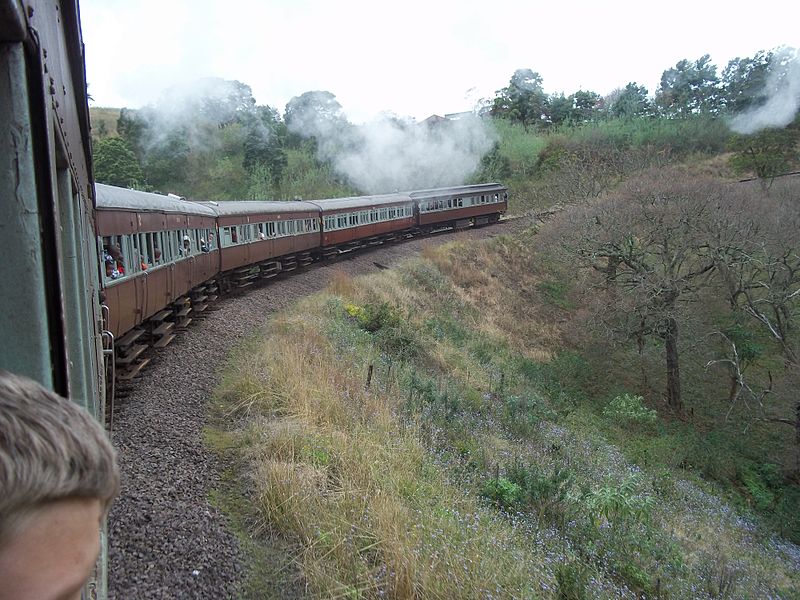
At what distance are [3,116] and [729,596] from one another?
6.71 m

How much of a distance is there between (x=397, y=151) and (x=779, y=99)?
25028 mm

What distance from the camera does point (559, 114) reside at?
5172 cm

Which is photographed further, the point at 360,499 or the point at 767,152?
the point at 767,152

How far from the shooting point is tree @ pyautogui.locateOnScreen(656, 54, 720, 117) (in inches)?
1957

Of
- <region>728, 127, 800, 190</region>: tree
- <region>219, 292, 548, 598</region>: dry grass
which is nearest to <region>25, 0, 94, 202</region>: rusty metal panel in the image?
<region>219, 292, 548, 598</region>: dry grass

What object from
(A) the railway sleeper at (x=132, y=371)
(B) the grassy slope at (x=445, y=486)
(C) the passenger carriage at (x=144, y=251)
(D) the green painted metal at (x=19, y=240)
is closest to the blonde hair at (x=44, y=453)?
(D) the green painted metal at (x=19, y=240)

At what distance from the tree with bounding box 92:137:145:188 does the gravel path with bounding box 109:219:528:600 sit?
83.9 feet

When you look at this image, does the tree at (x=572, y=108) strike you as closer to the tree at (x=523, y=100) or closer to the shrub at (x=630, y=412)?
the tree at (x=523, y=100)

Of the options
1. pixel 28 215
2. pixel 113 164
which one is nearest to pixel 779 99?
pixel 113 164

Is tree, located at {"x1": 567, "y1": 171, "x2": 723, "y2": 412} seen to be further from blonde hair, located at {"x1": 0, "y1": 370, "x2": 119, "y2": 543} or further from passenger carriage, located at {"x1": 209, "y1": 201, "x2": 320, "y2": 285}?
blonde hair, located at {"x1": 0, "y1": 370, "x2": 119, "y2": 543}

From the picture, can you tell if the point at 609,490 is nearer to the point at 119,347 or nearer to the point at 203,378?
the point at 203,378

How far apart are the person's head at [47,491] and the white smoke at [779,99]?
4032 centimetres

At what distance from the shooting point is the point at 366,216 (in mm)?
22438

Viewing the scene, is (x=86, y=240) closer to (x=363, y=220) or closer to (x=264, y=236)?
(x=264, y=236)
